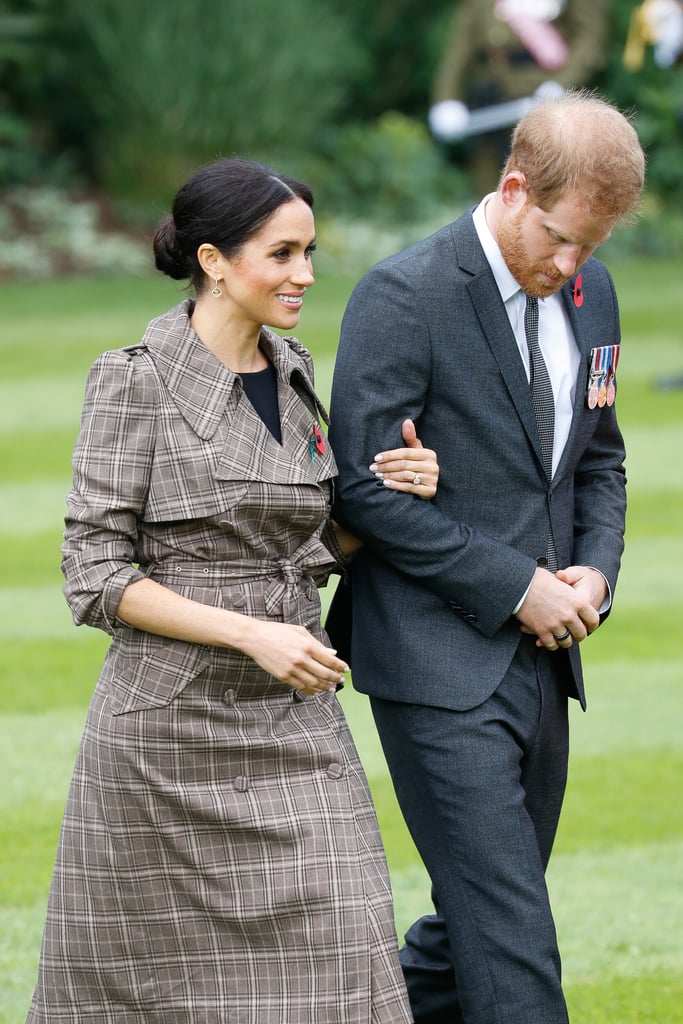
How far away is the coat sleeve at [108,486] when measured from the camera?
3.30 m

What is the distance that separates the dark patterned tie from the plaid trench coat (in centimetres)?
52

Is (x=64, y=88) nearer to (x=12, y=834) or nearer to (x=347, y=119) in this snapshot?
(x=347, y=119)

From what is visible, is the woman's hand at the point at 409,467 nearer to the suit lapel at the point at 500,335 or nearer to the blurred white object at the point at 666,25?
the suit lapel at the point at 500,335

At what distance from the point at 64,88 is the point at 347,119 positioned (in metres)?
4.46

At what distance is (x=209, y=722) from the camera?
3.39 meters

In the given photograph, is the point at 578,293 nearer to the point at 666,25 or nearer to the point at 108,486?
the point at 108,486

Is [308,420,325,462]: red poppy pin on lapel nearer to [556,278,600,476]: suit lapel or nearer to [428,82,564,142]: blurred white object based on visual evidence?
[556,278,600,476]: suit lapel

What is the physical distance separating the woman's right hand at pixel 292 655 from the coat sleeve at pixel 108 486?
0.27 meters

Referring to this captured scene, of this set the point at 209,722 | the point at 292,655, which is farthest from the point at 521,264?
the point at 209,722

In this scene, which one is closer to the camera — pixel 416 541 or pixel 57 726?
pixel 416 541

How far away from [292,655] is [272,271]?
772mm

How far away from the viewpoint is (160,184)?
71.5 ft

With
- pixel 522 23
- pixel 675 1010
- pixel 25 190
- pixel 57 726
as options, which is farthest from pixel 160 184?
pixel 675 1010

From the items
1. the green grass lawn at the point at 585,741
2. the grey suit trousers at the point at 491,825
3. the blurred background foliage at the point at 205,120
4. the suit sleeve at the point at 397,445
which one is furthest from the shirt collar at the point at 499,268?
the blurred background foliage at the point at 205,120
